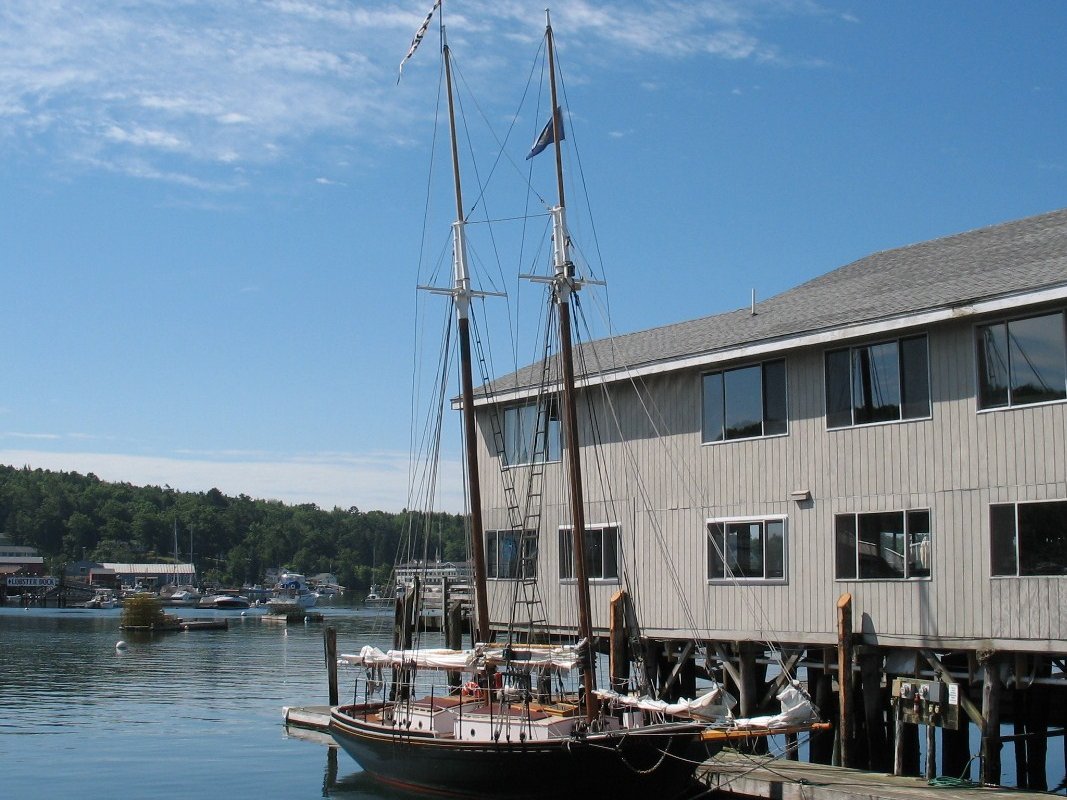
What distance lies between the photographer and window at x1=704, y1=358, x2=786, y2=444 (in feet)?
90.4

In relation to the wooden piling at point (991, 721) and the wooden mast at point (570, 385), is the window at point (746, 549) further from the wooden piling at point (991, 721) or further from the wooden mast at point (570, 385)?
the wooden piling at point (991, 721)

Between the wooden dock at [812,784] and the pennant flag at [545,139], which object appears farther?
the pennant flag at [545,139]

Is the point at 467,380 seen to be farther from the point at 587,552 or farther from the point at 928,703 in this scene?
the point at 928,703

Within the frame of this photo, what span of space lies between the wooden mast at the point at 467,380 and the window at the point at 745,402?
6.26m

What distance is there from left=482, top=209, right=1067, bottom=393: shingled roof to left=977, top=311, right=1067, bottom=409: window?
750mm

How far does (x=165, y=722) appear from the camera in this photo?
44781mm

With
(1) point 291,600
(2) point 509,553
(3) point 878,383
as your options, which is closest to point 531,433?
(2) point 509,553

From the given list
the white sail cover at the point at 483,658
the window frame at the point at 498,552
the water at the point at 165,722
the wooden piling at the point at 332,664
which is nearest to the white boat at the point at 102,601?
the water at the point at 165,722

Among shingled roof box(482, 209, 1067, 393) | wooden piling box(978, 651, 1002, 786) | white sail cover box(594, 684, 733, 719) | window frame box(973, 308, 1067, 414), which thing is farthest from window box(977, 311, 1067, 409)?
white sail cover box(594, 684, 733, 719)

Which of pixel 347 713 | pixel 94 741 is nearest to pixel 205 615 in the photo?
pixel 94 741

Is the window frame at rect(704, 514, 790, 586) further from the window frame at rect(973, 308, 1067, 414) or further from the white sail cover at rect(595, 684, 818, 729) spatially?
the window frame at rect(973, 308, 1067, 414)

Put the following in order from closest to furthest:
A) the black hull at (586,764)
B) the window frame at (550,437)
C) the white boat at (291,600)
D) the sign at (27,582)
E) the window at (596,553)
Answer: the black hull at (586,764) → the window at (596,553) → the window frame at (550,437) → the white boat at (291,600) → the sign at (27,582)

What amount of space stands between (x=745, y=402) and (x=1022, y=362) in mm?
6551

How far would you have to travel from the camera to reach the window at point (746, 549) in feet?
89.4
